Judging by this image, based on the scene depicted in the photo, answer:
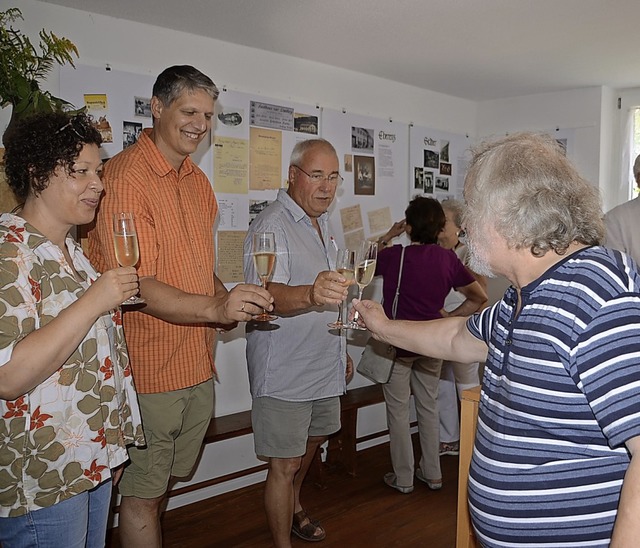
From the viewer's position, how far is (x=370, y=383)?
456 cm

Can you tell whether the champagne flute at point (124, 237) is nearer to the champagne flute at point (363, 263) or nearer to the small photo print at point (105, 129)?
the champagne flute at point (363, 263)

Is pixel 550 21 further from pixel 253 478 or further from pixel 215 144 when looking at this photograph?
pixel 253 478

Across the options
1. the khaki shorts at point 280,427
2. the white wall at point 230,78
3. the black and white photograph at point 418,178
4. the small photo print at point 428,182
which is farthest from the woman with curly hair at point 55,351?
the small photo print at point 428,182

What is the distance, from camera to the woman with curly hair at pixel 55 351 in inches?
58.7

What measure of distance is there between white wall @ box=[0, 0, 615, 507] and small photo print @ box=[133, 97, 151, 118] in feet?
0.46

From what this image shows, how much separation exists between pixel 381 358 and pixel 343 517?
0.90m

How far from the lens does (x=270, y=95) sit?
12.6 ft

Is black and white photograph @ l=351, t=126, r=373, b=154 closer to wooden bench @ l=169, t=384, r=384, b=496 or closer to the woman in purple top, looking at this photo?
the woman in purple top

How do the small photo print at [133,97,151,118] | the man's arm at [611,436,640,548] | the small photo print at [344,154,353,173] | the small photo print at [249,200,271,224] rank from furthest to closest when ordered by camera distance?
A: the small photo print at [344,154,353,173], the small photo print at [249,200,271,224], the small photo print at [133,97,151,118], the man's arm at [611,436,640,548]

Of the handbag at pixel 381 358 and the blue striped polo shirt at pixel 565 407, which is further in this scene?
the handbag at pixel 381 358

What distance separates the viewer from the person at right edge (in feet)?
10.1

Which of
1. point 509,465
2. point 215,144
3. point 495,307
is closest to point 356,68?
point 215,144

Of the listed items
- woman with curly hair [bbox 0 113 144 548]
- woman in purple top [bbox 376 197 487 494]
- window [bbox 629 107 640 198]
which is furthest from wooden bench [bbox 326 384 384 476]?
window [bbox 629 107 640 198]

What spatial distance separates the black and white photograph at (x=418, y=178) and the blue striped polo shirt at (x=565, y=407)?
3.67 metres
